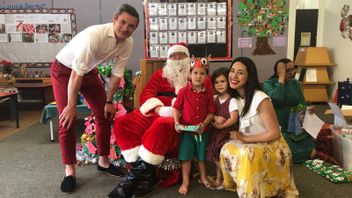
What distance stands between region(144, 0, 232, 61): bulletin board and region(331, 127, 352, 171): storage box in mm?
1902

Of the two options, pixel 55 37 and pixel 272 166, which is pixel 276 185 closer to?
pixel 272 166

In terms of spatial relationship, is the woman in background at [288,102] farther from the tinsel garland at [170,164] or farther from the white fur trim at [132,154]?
the white fur trim at [132,154]

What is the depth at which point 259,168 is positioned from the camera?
6.04ft

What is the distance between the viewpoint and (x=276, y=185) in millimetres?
1995

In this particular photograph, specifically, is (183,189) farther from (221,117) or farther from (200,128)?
(221,117)

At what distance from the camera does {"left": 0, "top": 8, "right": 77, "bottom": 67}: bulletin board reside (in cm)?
509

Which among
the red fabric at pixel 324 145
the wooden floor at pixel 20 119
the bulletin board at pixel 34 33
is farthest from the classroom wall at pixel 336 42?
the wooden floor at pixel 20 119

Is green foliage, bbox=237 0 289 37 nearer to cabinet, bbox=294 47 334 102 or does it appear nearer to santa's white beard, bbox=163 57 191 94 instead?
cabinet, bbox=294 47 334 102

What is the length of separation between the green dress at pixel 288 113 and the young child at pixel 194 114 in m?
0.72

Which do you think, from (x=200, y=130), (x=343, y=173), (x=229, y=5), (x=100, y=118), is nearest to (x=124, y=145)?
(x=100, y=118)

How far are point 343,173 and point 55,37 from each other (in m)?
4.52

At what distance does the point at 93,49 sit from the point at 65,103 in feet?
1.55

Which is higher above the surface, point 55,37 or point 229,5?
point 229,5

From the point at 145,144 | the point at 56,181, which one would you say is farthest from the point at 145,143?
the point at 56,181
